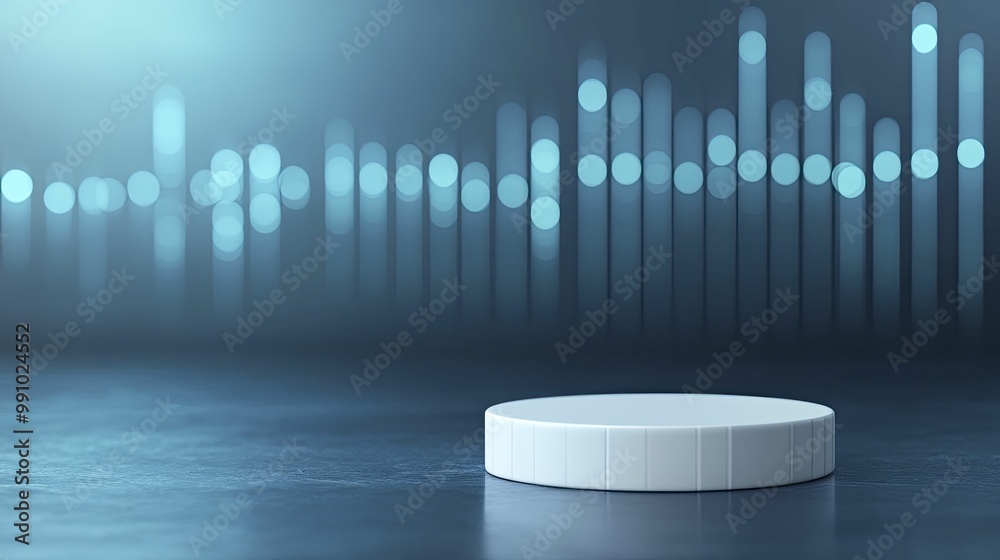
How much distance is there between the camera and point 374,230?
33.5 ft

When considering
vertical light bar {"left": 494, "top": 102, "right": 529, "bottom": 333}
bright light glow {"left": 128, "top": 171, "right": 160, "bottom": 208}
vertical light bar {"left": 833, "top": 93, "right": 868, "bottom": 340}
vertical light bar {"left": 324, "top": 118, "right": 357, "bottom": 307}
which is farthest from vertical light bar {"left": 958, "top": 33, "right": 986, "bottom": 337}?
bright light glow {"left": 128, "top": 171, "right": 160, "bottom": 208}

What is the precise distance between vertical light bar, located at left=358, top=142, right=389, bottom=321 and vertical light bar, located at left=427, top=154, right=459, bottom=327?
367 mm

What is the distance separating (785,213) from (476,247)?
97.6 inches

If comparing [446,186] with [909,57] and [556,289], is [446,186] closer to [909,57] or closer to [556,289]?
[556,289]

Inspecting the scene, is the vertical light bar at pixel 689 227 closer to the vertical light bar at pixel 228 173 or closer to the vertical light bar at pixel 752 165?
the vertical light bar at pixel 752 165

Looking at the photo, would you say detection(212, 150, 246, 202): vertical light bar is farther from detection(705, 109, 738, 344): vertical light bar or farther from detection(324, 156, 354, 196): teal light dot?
detection(705, 109, 738, 344): vertical light bar

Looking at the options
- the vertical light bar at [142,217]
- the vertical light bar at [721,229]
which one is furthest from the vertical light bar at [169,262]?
the vertical light bar at [721,229]

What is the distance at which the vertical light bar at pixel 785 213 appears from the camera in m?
9.91

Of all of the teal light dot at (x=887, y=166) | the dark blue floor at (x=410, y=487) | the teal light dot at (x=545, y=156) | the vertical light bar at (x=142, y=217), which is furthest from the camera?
the vertical light bar at (x=142, y=217)

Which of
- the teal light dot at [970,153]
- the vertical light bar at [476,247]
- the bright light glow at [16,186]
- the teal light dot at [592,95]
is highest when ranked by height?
the teal light dot at [592,95]

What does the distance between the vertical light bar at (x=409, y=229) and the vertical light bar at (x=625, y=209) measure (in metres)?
1.54

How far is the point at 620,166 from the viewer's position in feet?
32.9

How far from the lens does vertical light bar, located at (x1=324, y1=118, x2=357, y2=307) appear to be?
10.2 metres

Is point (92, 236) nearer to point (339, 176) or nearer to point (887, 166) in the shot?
point (339, 176)
